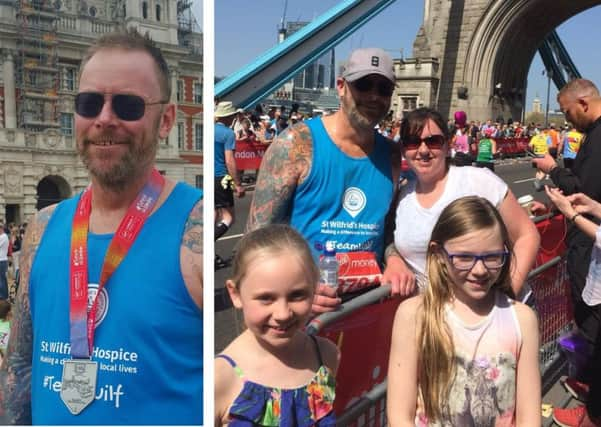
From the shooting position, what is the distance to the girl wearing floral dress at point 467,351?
170 centimetres

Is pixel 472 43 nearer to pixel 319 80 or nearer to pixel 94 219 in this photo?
pixel 94 219

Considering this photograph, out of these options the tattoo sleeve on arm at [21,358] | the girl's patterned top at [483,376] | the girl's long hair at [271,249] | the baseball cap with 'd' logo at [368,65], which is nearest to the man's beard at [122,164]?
the tattoo sleeve on arm at [21,358]

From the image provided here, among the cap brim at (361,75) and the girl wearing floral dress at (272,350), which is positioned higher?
the cap brim at (361,75)

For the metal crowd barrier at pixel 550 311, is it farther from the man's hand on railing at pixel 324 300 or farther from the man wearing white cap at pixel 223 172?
the man wearing white cap at pixel 223 172

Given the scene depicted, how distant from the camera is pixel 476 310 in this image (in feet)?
5.84

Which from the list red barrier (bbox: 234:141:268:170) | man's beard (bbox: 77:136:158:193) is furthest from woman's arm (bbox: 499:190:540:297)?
red barrier (bbox: 234:141:268:170)

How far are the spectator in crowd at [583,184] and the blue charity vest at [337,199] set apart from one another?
117cm

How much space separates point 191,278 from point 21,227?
1.32ft

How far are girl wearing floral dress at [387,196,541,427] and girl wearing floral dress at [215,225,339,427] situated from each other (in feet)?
1.01

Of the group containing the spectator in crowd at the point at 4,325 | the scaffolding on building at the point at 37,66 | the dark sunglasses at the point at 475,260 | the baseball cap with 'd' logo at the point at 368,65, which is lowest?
the spectator in crowd at the point at 4,325

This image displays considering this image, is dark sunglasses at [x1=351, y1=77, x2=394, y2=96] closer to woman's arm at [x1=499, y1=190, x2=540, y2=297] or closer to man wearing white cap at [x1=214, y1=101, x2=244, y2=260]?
woman's arm at [x1=499, y1=190, x2=540, y2=297]

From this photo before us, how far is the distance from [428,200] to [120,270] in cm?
120

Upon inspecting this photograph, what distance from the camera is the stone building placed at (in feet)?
4.45

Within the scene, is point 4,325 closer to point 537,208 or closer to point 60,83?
point 60,83
